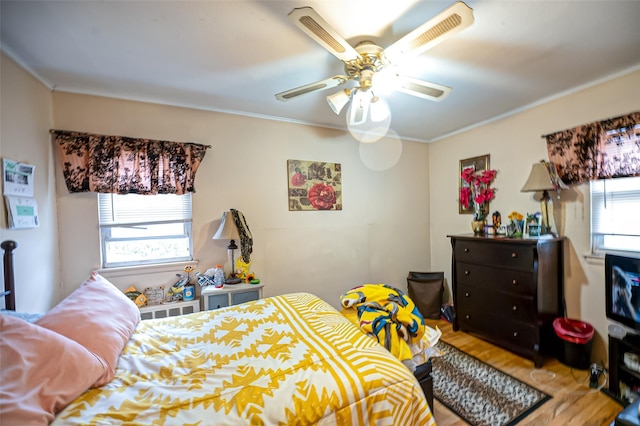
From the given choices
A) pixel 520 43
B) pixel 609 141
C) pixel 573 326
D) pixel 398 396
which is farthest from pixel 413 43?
pixel 573 326

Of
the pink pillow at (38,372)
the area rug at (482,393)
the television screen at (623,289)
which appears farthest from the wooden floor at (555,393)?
the pink pillow at (38,372)

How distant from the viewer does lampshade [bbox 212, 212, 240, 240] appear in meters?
2.35

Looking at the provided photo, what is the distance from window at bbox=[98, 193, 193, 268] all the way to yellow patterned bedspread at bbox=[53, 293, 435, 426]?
1.10 metres

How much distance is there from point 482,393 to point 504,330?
78cm

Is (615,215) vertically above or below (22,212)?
below

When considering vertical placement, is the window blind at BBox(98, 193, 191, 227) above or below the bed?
above

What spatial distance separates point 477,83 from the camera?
2.06 m

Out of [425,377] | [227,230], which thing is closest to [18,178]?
[227,230]

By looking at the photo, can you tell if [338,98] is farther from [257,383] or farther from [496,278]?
[496,278]

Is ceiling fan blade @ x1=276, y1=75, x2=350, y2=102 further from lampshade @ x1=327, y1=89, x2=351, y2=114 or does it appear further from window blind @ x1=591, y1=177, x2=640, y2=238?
window blind @ x1=591, y1=177, x2=640, y2=238

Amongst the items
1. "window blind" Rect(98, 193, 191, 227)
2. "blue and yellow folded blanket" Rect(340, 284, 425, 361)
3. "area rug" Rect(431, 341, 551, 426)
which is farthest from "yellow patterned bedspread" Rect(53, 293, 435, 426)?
"window blind" Rect(98, 193, 191, 227)

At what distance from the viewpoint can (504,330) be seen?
236cm

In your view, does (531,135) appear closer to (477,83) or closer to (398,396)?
(477,83)

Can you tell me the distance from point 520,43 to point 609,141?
1261 millimetres
